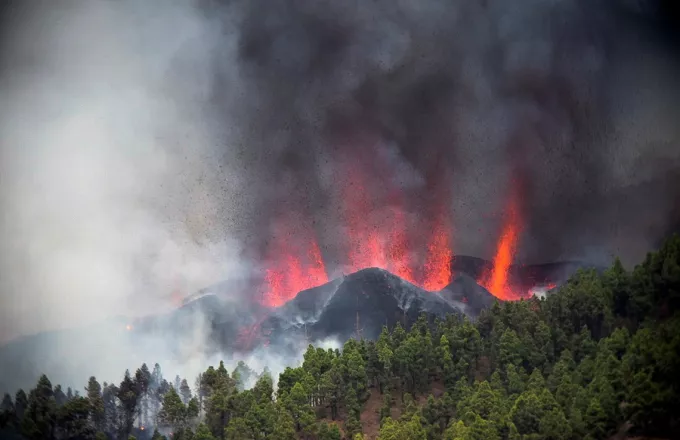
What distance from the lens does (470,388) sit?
62.6 metres

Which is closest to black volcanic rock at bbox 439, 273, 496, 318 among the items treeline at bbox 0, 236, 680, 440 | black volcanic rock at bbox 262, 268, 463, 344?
black volcanic rock at bbox 262, 268, 463, 344

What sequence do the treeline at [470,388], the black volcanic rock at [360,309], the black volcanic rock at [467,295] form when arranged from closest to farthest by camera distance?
the treeline at [470,388] → the black volcanic rock at [360,309] → the black volcanic rock at [467,295]

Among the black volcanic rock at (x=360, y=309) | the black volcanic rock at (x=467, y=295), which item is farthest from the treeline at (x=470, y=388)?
the black volcanic rock at (x=467, y=295)

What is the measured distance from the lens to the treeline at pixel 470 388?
53969 millimetres

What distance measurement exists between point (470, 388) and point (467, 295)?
163 ft

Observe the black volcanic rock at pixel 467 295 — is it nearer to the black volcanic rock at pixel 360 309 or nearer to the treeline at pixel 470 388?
the black volcanic rock at pixel 360 309

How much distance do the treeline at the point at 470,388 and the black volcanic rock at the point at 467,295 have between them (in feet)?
112

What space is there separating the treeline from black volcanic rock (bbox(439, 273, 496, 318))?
34.1m

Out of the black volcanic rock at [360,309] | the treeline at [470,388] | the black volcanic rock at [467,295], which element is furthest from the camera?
the black volcanic rock at [467,295]

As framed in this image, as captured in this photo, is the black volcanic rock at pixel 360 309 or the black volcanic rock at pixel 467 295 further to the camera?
the black volcanic rock at pixel 467 295

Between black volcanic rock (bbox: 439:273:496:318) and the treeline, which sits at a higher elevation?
black volcanic rock (bbox: 439:273:496:318)

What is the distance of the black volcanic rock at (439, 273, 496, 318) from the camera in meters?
109

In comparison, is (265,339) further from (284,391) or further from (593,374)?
(593,374)

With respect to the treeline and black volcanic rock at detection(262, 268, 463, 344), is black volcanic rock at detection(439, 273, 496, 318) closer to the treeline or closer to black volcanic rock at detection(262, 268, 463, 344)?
black volcanic rock at detection(262, 268, 463, 344)
